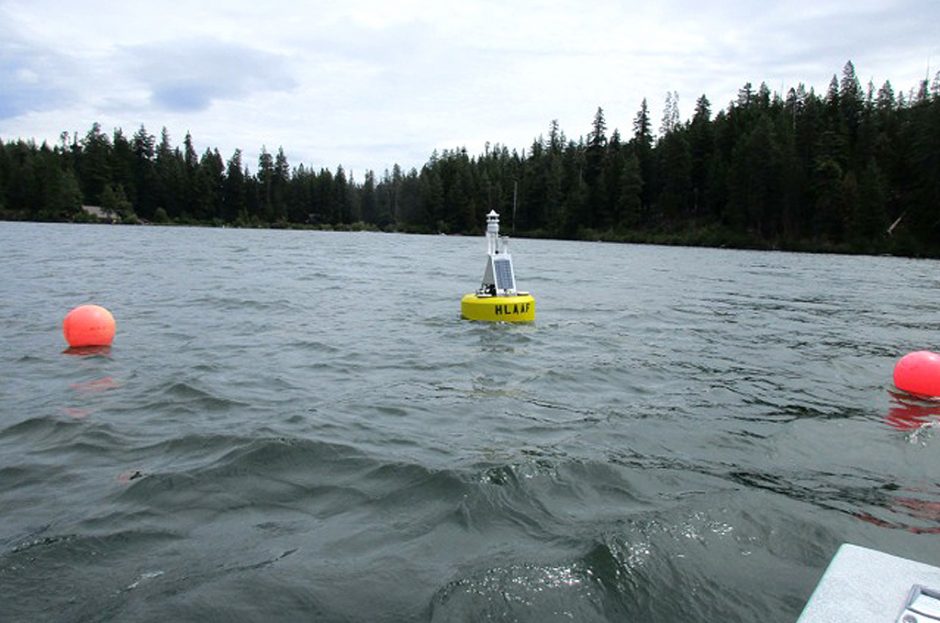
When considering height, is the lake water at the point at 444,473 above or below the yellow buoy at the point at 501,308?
below

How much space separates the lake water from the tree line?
6642 cm

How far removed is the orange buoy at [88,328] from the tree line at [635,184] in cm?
7136

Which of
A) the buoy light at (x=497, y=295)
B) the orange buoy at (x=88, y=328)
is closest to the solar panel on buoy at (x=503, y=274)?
the buoy light at (x=497, y=295)

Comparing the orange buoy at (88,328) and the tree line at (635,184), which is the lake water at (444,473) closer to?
the orange buoy at (88,328)

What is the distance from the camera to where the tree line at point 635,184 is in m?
73.2

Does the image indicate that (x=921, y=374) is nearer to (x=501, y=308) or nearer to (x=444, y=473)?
(x=444, y=473)

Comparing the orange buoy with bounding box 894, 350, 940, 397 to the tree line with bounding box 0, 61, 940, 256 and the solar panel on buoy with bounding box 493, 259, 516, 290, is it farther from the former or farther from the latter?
the tree line with bounding box 0, 61, 940, 256

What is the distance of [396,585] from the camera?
172 inches

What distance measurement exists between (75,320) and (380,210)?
153450 mm

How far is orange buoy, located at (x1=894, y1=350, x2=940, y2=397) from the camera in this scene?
988cm

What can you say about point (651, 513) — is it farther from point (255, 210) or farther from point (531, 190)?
point (255, 210)

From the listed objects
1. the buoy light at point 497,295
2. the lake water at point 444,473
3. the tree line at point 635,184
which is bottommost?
the lake water at point 444,473

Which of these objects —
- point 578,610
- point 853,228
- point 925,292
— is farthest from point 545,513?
point 853,228

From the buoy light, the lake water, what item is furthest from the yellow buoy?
the lake water
